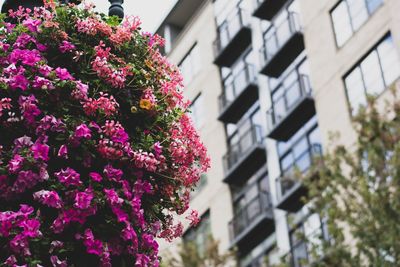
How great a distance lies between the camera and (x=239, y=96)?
33.6 m

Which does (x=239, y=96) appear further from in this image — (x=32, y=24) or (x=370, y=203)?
(x=32, y=24)

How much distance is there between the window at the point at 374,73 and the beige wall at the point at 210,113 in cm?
803

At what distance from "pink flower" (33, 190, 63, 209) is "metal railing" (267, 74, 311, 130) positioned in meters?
23.9

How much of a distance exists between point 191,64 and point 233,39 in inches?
200

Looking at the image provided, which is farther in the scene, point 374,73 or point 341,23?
point 341,23

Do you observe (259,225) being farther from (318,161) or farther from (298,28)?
(318,161)

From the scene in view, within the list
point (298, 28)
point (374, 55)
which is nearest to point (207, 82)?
point (298, 28)

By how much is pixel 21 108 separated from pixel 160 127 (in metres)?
1.25

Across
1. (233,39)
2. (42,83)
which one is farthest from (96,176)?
(233,39)

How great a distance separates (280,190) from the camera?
98.3 ft

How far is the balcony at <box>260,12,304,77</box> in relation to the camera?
31.0 meters

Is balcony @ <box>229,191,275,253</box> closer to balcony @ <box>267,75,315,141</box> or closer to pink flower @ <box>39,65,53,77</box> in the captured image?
balcony @ <box>267,75,315,141</box>

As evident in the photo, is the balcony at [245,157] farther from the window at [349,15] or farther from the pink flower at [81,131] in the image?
the pink flower at [81,131]

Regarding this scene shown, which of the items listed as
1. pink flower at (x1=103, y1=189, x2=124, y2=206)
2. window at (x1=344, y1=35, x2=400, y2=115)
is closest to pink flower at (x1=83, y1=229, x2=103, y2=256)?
pink flower at (x1=103, y1=189, x2=124, y2=206)
